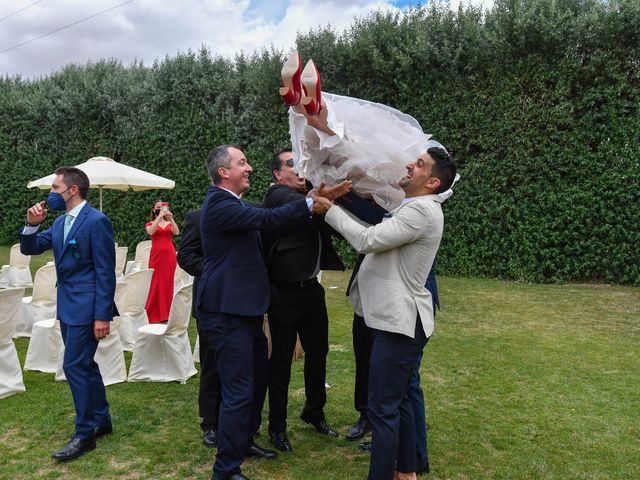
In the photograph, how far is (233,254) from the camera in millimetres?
3541

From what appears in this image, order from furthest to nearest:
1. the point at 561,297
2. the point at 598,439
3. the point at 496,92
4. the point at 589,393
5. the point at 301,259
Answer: the point at 496,92 < the point at 561,297 < the point at 589,393 < the point at 598,439 < the point at 301,259

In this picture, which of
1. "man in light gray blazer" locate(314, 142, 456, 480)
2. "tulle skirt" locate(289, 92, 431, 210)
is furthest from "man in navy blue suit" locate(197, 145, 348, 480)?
"man in light gray blazer" locate(314, 142, 456, 480)

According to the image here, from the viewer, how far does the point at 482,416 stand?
4.70 m

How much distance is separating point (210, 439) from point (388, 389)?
1581 millimetres

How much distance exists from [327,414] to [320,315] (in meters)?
1.04

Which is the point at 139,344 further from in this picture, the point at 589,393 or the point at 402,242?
the point at 589,393

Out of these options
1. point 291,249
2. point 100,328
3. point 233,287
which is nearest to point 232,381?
point 233,287

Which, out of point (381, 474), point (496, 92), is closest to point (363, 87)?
point (496, 92)

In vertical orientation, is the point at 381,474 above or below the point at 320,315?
below

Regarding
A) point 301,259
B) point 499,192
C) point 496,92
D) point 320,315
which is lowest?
point 320,315

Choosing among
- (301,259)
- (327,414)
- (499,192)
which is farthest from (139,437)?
(499,192)

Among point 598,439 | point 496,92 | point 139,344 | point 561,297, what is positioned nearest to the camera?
point 598,439

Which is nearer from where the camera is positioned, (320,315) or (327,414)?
(320,315)

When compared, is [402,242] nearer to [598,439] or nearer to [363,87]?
[598,439]
